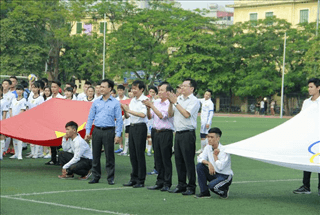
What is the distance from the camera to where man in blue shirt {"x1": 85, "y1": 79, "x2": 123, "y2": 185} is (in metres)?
11.3

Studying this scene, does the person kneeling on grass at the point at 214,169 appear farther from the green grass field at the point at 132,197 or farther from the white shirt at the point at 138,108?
the white shirt at the point at 138,108

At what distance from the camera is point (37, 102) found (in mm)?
15336

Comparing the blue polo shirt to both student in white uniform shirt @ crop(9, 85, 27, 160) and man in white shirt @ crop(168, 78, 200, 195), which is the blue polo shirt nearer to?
man in white shirt @ crop(168, 78, 200, 195)

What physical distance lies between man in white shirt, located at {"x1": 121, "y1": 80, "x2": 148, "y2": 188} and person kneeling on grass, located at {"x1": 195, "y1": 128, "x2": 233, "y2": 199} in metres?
1.60

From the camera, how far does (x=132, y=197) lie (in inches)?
385

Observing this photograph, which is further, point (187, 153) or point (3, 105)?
point (3, 105)

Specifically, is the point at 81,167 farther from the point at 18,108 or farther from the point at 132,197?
the point at 18,108

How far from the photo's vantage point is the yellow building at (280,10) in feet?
219

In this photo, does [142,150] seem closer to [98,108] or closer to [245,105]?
[98,108]

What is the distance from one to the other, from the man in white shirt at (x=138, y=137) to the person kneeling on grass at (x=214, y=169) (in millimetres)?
1604

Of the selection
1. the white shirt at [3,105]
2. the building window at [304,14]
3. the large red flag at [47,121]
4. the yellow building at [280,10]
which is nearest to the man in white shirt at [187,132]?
the large red flag at [47,121]

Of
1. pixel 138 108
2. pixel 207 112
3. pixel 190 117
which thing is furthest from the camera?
pixel 207 112

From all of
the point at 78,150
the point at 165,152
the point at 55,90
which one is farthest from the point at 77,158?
the point at 55,90

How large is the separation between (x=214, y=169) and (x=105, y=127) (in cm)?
266
